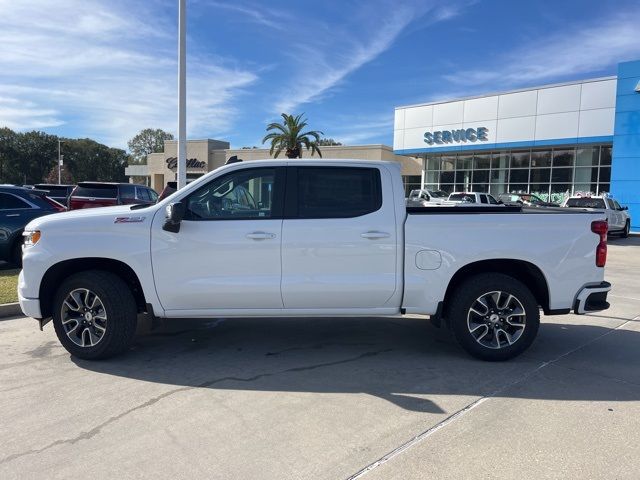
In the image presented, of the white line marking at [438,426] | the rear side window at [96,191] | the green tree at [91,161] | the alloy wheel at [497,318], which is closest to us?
the white line marking at [438,426]

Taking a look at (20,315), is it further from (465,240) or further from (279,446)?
(465,240)

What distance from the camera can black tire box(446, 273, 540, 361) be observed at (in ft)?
16.5

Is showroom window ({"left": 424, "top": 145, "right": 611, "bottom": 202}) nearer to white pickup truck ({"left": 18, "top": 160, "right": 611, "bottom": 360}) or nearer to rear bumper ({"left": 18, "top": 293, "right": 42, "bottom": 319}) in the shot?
white pickup truck ({"left": 18, "top": 160, "right": 611, "bottom": 360})

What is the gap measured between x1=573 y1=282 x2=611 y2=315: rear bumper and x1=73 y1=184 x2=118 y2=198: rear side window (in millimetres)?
13491

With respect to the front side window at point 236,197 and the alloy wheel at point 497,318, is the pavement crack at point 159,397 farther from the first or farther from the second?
the front side window at point 236,197

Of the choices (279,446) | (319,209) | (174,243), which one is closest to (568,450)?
(279,446)

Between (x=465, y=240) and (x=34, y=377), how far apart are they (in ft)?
13.9

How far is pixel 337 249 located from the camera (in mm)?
4891

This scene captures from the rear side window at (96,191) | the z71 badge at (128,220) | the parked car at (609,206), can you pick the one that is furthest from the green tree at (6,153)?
the z71 badge at (128,220)

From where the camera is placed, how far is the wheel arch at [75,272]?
5031 mm

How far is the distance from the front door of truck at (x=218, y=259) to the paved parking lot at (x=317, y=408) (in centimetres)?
70

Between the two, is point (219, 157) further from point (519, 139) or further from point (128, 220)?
point (128, 220)

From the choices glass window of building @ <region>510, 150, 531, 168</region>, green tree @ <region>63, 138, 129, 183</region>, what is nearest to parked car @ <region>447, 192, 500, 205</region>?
glass window of building @ <region>510, 150, 531, 168</region>

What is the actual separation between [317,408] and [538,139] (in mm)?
27924
